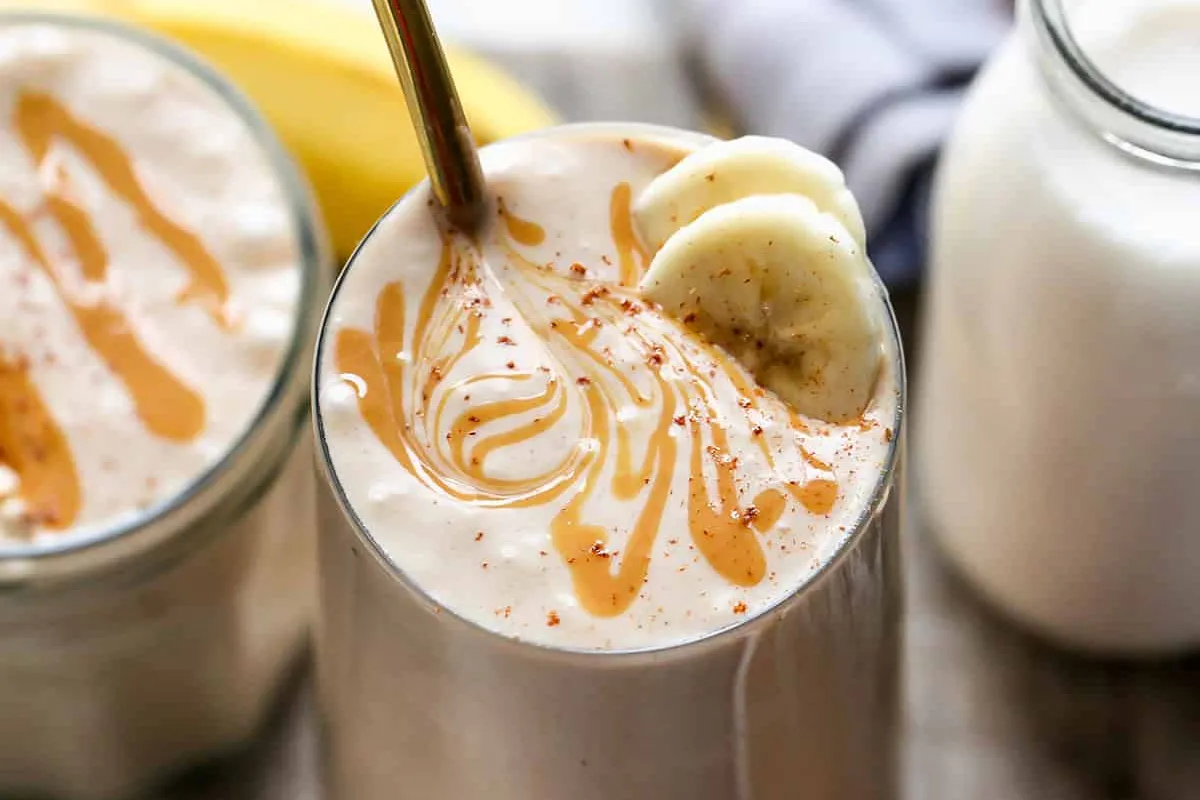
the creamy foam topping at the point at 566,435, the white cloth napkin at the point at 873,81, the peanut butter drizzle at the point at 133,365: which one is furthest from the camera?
the white cloth napkin at the point at 873,81

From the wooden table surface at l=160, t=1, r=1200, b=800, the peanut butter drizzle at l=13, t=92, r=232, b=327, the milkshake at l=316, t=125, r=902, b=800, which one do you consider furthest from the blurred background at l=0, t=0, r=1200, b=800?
the milkshake at l=316, t=125, r=902, b=800

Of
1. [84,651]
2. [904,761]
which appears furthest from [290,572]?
[904,761]

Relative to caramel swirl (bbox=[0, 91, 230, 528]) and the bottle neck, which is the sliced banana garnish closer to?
the bottle neck

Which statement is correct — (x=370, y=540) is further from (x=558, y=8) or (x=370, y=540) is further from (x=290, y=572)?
(x=558, y=8)

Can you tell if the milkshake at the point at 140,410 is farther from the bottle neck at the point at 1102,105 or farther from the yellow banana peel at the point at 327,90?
the bottle neck at the point at 1102,105

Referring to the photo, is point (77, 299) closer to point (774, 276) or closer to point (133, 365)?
point (133, 365)

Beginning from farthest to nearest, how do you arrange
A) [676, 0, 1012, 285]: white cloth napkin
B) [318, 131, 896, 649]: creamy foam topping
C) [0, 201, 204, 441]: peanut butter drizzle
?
[676, 0, 1012, 285]: white cloth napkin < [0, 201, 204, 441]: peanut butter drizzle < [318, 131, 896, 649]: creamy foam topping

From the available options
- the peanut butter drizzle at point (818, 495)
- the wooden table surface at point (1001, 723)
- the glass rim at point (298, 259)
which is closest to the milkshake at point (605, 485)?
the peanut butter drizzle at point (818, 495)
